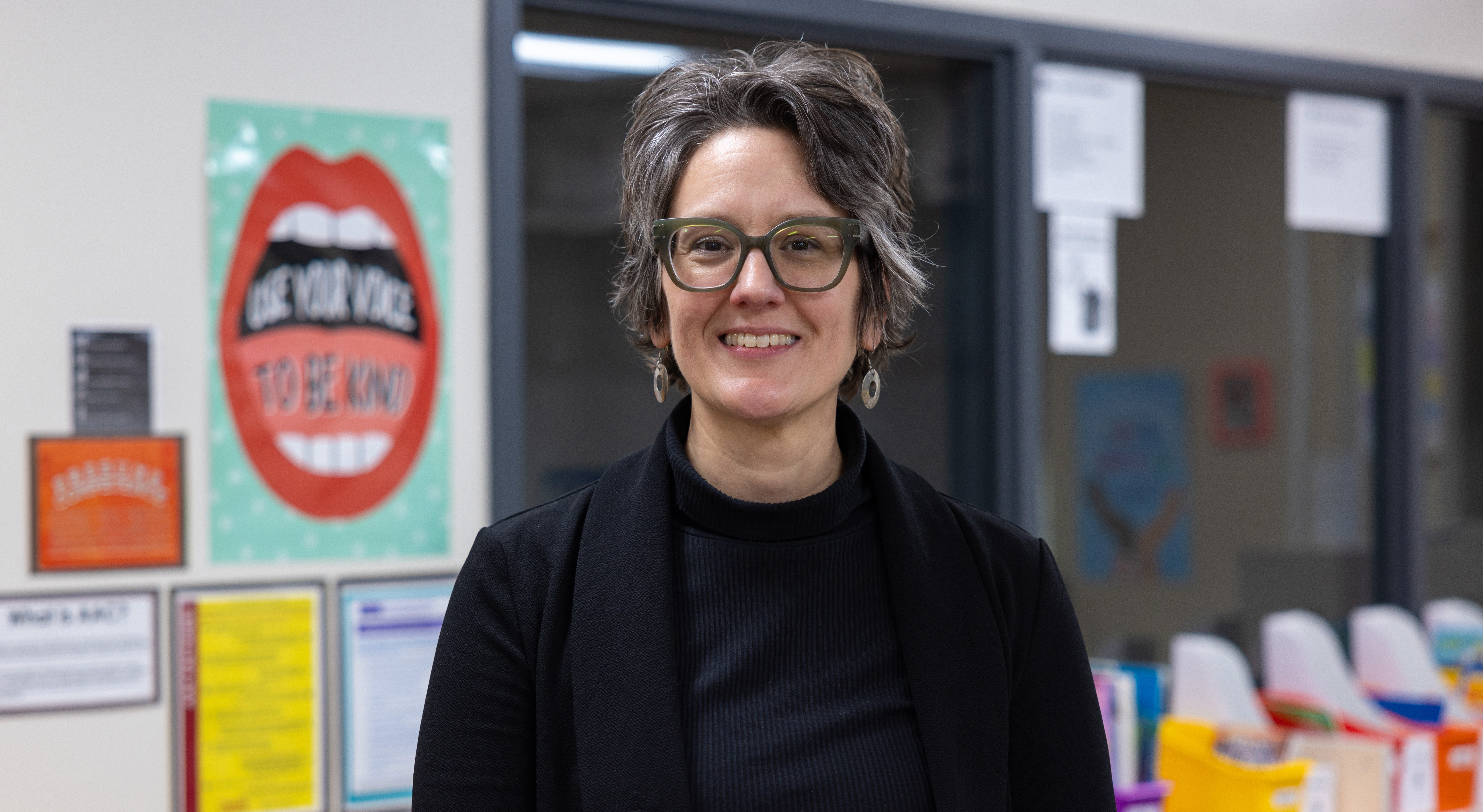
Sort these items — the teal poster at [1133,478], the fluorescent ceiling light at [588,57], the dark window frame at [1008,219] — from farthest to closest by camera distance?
the teal poster at [1133,478]
the fluorescent ceiling light at [588,57]
the dark window frame at [1008,219]

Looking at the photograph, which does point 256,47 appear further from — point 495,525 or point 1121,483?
point 1121,483

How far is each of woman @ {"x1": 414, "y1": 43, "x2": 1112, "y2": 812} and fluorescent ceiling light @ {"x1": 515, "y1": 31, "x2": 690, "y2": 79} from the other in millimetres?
803

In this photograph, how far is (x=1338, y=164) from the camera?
99.1 inches

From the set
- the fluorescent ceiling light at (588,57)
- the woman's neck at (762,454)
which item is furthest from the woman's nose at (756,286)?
the fluorescent ceiling light at (588,57)

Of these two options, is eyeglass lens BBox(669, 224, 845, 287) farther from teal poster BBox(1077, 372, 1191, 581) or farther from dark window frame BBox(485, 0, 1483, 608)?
teal poster BBox(1077, 372, 1191, 581)

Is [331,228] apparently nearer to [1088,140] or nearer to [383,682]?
[383,682]

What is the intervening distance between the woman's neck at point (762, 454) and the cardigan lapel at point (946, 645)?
9 centimetres

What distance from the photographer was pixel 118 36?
5.23ft

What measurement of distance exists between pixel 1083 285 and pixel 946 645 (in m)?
1.32

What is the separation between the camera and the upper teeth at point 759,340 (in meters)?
1.06

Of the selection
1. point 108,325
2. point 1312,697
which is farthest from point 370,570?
point 1312,697

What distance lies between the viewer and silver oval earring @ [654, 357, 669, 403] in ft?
3.91

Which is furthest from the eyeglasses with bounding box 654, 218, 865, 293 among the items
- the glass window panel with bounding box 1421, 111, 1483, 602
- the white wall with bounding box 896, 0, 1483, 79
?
the glass window panel with bounding box 1421, 111, 1483, 602

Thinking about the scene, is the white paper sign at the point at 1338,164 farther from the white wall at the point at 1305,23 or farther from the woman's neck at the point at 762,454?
the woman's neck at the point at 762,454
